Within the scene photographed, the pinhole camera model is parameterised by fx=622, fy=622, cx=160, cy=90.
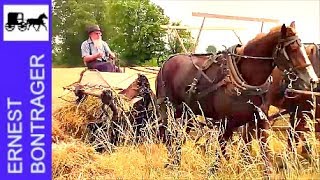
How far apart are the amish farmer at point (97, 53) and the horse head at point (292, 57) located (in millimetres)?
1801

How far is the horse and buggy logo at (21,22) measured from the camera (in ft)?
12.2

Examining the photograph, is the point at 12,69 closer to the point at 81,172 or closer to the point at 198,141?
the point at 81,172

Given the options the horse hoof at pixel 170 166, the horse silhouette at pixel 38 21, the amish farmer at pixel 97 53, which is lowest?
the horse hoof at pixel 170 166

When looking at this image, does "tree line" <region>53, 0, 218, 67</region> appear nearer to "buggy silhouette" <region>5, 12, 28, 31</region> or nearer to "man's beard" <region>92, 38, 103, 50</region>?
"man's beard" <region>92, 38, 103, 50</region>

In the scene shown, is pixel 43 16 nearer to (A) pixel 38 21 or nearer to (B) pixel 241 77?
(A) pixel 38 21

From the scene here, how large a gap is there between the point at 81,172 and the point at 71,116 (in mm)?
1626

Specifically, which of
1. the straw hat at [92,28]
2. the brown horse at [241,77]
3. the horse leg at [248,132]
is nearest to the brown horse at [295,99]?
the horse leg at [248,132]

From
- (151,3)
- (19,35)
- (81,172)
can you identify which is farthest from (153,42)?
(19,35)

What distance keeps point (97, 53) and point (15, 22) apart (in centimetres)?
264

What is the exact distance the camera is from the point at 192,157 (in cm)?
480

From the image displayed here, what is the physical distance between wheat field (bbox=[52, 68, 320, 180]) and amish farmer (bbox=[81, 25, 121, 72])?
1.42ft

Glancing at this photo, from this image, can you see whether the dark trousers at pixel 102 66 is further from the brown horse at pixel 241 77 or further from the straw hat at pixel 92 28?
the brown horse at pixel 241 77

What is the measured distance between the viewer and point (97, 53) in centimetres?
636

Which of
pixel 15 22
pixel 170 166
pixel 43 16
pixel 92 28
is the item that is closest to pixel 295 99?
pixel 170 166
